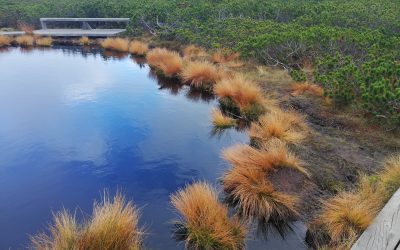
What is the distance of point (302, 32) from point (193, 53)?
5.34 meters

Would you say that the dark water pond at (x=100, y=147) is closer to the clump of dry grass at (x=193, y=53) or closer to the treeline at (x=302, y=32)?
the clump of dry grass at (x=193, y=53)

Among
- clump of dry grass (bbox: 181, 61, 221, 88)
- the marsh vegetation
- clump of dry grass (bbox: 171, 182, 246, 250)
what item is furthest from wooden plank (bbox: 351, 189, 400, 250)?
clump of dry grass (bbox: 181, 61, 221, 88)

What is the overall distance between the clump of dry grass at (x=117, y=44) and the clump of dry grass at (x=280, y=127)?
12.8 m

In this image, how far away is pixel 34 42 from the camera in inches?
862

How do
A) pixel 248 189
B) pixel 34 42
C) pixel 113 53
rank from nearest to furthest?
1. pixel 248 189
2. pixel 113 53
3. pixel 34 42

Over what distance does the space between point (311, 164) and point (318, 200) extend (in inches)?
49.8

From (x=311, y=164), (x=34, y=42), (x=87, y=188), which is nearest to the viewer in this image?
(x=87, y=188)

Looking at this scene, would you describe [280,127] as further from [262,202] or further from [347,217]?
[347,217]

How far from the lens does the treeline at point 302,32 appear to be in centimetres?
868

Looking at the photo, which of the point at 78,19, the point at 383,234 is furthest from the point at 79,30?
the point at 383,234

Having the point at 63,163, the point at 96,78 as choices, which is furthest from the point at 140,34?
the point at 63,163

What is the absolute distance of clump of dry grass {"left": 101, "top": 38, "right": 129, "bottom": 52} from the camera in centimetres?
1986

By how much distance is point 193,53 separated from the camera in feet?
54.2

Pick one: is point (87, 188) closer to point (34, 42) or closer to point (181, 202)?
point (181, 202)
